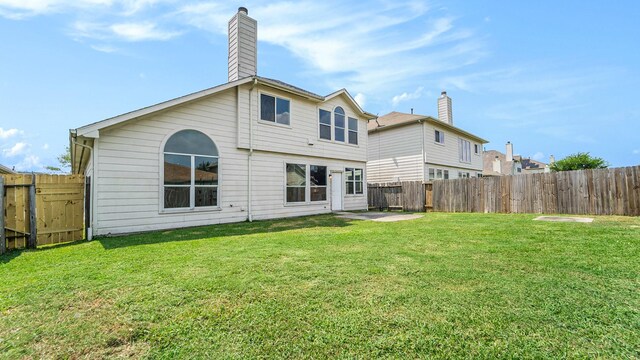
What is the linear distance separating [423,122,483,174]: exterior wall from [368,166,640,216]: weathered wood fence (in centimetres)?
409

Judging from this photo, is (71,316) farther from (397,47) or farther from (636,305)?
(397,47)

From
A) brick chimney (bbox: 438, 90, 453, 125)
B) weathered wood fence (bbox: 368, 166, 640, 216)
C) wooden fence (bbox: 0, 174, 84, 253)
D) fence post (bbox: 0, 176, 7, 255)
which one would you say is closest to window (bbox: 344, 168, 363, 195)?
weathered wood fence (bbox: 368, 166, 640, 216)

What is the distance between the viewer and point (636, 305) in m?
2.65

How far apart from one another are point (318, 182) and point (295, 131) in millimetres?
2638

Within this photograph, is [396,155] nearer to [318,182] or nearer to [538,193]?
[318,182]

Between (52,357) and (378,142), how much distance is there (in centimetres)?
1958

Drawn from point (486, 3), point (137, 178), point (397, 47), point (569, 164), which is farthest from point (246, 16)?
point (569, 164)

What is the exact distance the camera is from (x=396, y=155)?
19156mm

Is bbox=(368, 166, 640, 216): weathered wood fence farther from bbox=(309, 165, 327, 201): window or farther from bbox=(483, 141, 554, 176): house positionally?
bbox=(483, 141, 554, 176): house

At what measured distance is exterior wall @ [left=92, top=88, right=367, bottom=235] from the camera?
7793mm

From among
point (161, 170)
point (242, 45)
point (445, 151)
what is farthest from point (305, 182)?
point (445, 151)

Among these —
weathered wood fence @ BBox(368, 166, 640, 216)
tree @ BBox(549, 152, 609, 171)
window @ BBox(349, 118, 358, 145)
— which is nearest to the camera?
weathered wood fence @ BBox(368, 166, 640, 216)

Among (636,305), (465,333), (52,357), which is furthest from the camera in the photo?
(636,305)

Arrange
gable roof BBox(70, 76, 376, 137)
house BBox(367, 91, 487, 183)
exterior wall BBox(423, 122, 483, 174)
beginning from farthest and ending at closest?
1. exterior wall BBox(423, 122, 483, 174)
2. house BBox(367, 91, 487, 183)
3. gable roof BBox(70, 76, 376, 137)
